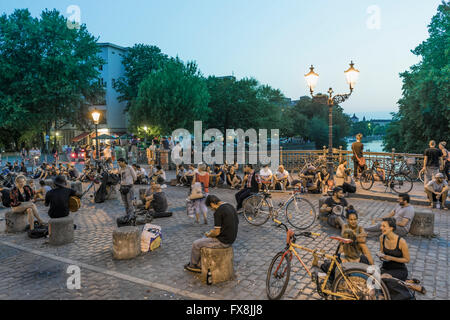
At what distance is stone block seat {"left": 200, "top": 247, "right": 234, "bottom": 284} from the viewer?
5.98m

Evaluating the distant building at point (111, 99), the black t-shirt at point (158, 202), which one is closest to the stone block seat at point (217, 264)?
the black t-shirt at point (158, 202)

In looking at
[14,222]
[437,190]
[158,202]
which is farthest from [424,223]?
[14,222]

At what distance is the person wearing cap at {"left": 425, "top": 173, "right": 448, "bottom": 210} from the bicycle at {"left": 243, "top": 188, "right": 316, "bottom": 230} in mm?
5051

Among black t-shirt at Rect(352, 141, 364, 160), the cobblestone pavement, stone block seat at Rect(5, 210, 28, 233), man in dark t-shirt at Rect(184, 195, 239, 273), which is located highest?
black t-shirt at Rect(352, 141, 364, 160)

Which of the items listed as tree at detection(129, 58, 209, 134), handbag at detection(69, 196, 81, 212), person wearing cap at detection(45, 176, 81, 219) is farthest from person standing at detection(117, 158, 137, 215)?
tree at detection(129, 58, 209, 134)

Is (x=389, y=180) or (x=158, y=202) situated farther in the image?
(x=389, y=180)

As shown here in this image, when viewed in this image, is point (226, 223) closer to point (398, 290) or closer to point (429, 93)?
point (398, 290)

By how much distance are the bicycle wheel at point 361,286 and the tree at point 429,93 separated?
22.0 meters

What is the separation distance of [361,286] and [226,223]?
2572 millimetres

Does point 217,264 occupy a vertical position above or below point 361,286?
below

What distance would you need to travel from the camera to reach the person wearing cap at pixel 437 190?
11322mm

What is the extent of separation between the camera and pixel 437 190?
37.8 feet

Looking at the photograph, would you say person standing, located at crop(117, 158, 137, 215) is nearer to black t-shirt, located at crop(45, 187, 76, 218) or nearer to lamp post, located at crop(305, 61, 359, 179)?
black t-shirt, located at crop(45, 187, 76, 218)
